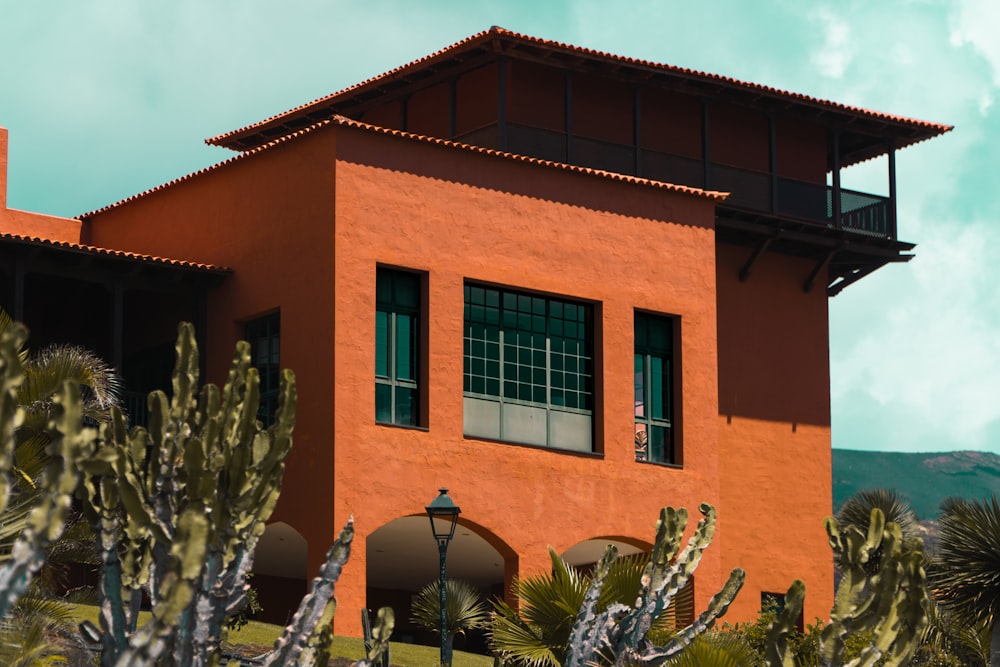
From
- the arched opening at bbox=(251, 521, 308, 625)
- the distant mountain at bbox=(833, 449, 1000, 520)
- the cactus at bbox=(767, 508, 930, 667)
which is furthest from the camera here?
the distant mountain at bbox=(833, 449, 1000, 520)

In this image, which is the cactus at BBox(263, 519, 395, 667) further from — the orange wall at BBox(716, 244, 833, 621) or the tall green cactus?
the orange wall at BBox(716, 244, 833, 621)

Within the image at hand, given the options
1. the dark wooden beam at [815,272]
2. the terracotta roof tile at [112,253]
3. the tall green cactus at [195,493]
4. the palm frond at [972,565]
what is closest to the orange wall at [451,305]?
the terracotta roof tile at [112,253]

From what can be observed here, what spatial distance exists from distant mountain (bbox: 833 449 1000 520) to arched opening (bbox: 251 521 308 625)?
112713mm

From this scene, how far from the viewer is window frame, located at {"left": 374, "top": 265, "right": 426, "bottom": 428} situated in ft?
88.5

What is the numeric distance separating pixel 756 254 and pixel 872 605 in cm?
1917

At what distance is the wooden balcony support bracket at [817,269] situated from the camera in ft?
A: 112

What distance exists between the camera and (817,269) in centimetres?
3438

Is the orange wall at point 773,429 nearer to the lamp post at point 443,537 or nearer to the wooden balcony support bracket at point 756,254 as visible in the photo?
the wooden balcony support bracket at point 756,254

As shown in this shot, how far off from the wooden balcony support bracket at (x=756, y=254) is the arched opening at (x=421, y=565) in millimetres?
6605

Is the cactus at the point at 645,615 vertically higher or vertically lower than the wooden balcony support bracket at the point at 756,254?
lower

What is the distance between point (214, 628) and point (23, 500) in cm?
603

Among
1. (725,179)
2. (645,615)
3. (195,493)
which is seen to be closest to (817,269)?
(725,179)

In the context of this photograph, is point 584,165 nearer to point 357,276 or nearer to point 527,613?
point 357,276

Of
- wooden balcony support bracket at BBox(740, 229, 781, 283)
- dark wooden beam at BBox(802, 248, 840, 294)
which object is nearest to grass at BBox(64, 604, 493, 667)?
wooden balcony support bracket at BBox(740, 229, 781, 283)
